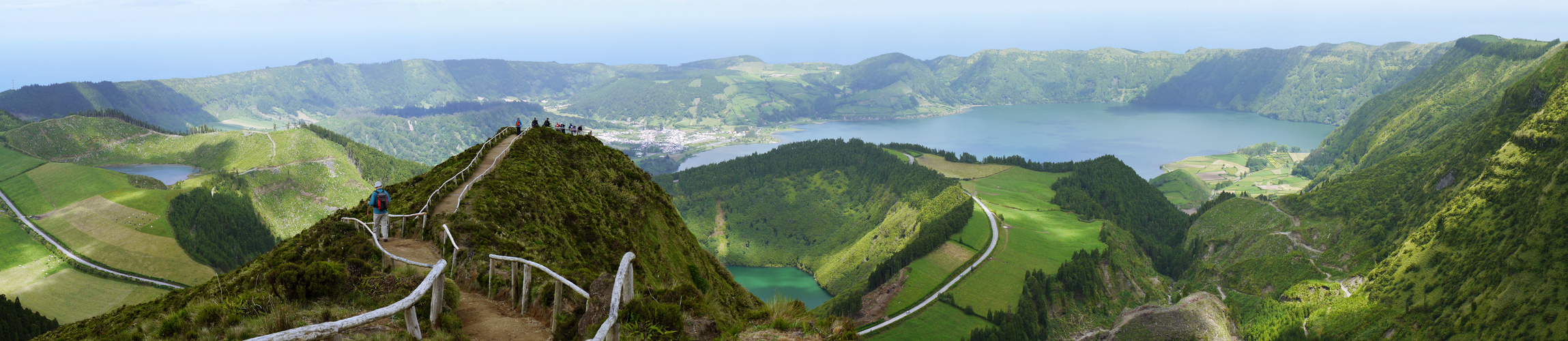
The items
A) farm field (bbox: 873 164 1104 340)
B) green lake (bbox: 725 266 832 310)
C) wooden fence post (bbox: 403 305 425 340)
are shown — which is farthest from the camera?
green lake (bbox: 725 266 832 310)

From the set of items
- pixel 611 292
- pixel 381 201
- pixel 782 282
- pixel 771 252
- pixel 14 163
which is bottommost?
pixel 782 282

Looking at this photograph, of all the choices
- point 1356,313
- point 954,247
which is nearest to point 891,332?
point 954,247

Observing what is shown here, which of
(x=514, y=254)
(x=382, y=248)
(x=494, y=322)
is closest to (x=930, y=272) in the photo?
(x=514, y=254)

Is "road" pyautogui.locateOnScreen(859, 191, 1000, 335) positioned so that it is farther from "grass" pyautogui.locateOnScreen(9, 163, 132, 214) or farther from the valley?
"grass" pyautogui.locateOnScreen(9, 163, 132, 214)

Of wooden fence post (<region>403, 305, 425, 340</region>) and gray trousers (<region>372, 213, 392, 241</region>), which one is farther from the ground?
wooden fence post (<region>403, 305, 425, 340</region>)

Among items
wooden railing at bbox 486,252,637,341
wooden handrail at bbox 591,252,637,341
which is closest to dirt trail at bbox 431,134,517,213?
wooden railing at bbox 486,252,637,341

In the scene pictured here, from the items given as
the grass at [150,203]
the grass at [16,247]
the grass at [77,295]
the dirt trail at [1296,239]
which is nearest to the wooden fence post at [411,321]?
Result: the grass at [77,295]

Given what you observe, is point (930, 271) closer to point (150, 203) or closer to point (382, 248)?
point (382, 248)
